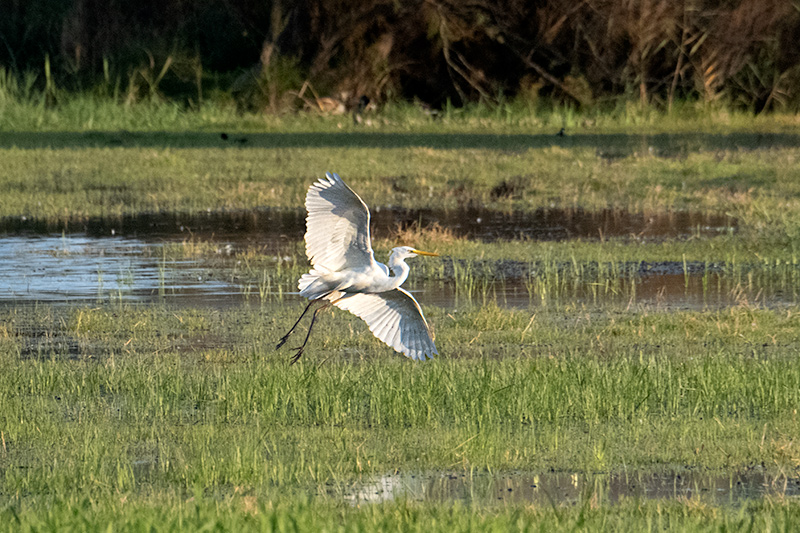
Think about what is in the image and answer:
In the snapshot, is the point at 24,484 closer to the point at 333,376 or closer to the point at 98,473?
the point at 98,473

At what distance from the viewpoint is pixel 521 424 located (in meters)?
7.55

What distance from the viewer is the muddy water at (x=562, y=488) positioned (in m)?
6.23

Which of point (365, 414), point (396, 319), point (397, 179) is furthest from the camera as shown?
point (397, 179)

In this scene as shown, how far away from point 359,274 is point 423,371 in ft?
3.19

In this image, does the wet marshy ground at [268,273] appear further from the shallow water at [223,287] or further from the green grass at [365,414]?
the green grass at [365,414]

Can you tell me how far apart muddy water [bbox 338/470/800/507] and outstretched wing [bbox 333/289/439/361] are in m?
1.49

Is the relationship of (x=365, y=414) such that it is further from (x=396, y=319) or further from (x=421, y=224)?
(x=421, y=224)

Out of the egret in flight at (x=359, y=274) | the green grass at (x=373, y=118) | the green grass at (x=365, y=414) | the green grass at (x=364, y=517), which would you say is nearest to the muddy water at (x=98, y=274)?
the green grass at (x=365, y=414)

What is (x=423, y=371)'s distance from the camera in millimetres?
8789

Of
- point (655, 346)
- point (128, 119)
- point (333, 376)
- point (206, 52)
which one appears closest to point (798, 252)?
point (655, 346)

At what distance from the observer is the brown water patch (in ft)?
54.5

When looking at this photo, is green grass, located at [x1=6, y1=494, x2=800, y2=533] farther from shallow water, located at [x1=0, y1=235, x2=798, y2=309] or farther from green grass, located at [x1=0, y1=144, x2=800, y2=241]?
green grass, located at [x1=0, y1=144, x2=800, y2=241]

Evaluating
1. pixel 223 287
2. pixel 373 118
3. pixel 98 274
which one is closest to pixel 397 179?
pixel 98 274

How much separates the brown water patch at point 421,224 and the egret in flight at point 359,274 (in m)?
7.47
